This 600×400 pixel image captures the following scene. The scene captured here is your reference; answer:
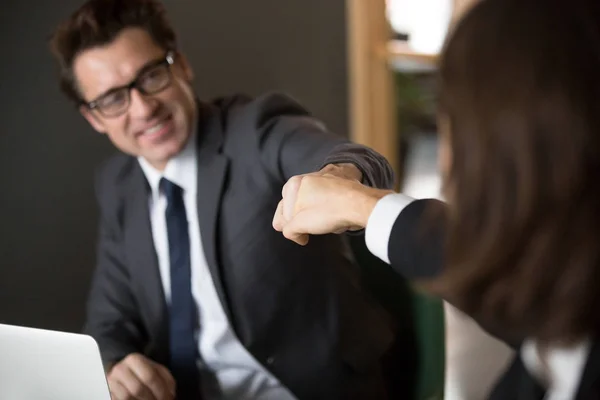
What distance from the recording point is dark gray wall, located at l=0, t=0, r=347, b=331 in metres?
1.04

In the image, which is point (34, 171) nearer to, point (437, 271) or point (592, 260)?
point (437, 271)

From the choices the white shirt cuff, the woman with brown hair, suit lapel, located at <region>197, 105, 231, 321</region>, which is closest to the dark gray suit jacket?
suit lapel, located at <region>197, 105, 231, 321</region>

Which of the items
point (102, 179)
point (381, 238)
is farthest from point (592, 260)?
point (102, 179)

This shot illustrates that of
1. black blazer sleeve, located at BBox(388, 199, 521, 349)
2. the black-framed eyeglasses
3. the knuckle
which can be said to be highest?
the black-framed eyeglasses

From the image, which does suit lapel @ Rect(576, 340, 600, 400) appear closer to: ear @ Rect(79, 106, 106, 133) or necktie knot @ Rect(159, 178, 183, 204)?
necktie knot @ Rect(159, 178, 183, 204)

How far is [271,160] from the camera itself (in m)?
0.89

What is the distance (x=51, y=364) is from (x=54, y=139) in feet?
1.42

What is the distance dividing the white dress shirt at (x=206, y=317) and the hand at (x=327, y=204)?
12.9 inches

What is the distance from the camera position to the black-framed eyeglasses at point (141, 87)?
0.95 metres

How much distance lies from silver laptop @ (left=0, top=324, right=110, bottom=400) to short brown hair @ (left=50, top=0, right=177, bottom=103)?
0.40 m

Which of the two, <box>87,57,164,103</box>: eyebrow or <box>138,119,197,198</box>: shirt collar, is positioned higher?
<box>87,57,164,103</box>: eyebrow

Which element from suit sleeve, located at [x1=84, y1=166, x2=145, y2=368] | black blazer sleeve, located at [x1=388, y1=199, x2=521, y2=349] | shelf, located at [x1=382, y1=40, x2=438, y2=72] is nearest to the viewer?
black blazer sleeve, located at [x1=388, y1=199, x2=521, y2=349]

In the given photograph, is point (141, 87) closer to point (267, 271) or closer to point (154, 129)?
point (154, 129)

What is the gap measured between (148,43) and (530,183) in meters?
0.68
